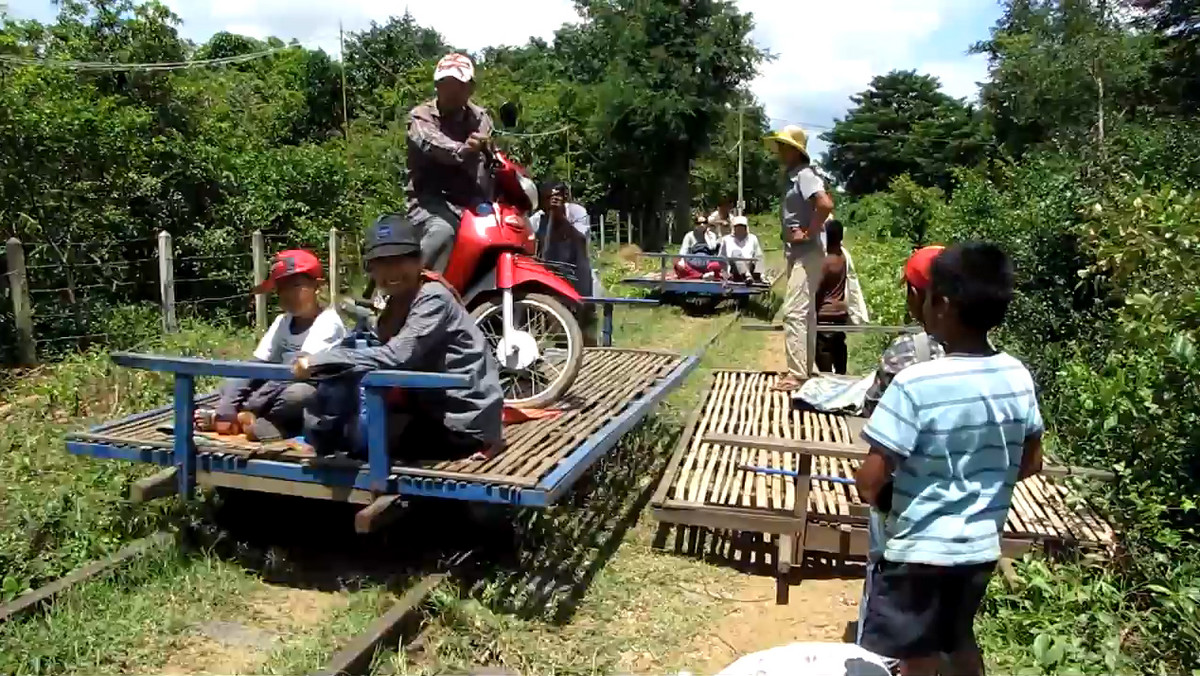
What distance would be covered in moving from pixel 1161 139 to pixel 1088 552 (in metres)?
10.5

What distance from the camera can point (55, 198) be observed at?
892 cm

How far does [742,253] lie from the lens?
16.3 m

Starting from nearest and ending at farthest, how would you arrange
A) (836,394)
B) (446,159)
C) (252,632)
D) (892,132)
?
(252,632) → (446,159) → (836,394) → (892,132)

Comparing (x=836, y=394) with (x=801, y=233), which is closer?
(x=836, y=394)

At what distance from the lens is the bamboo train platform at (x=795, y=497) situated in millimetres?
4609

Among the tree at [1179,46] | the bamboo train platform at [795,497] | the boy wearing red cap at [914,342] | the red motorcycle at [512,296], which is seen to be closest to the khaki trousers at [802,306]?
the bamboo train platform at [795,497]

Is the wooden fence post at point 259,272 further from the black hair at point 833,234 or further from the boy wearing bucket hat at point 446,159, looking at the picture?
the black hair at point 833,234

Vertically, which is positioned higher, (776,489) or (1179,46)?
(1179,46)

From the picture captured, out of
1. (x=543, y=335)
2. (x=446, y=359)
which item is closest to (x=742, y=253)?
(x=543, y=335)

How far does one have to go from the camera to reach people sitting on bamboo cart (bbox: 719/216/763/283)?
52.1 feet

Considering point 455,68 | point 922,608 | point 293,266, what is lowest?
point 922,608

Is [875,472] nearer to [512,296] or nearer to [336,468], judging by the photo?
[336,468]

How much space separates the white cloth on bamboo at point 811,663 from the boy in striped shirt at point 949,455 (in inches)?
8.0

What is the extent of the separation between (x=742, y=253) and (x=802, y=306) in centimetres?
924
